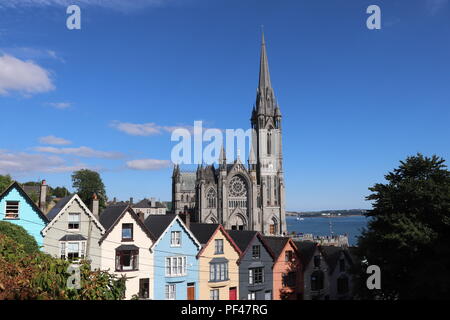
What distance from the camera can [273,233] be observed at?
10756 cm

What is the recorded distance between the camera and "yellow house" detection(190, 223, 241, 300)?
3403 centimetres

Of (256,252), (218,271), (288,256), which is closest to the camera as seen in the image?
(218,271)

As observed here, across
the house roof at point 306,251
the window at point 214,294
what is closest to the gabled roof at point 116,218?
the window at point 214,294

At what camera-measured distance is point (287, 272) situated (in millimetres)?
37125

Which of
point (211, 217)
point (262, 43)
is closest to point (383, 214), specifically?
point (211, 217)

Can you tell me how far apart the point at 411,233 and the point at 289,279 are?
51.7ft

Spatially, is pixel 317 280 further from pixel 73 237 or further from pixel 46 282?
pixel 46 282

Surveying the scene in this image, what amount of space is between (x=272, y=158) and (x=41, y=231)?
301 ft

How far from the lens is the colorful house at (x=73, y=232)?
1171 inches

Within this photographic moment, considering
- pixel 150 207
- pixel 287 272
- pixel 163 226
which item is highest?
pixel 150 207

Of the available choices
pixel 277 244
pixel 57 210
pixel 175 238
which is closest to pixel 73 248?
pixel 57 210

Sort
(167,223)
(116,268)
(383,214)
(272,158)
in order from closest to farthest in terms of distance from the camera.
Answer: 1. (383,214)
2. (116,268)
3. (167,223)
4. (272,158)

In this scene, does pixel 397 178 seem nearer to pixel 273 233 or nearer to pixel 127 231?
pixel 127 231

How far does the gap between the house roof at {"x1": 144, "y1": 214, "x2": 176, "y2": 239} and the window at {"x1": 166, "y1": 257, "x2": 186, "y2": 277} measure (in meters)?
2.53
